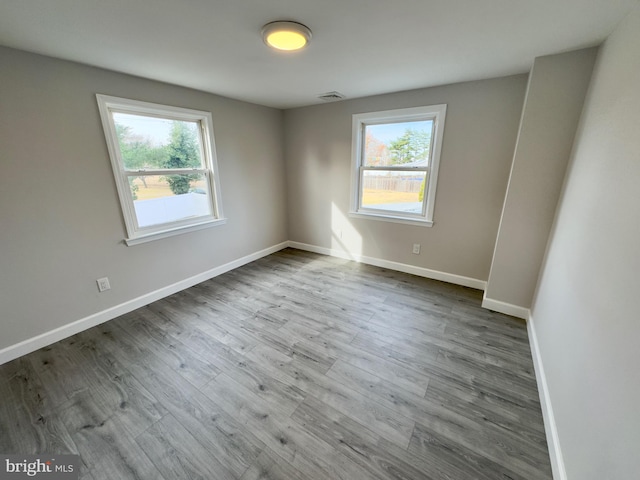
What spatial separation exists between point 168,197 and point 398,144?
2.85 m

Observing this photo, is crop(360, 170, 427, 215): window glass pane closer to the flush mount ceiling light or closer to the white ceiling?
the white ceiling

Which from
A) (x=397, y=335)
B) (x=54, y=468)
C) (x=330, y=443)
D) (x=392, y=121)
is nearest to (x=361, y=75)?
(x=392, y=121)

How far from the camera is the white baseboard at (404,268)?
9.94 feet

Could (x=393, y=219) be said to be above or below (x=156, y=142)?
below

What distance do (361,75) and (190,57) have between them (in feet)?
4.82

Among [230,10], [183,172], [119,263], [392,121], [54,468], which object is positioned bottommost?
[54,468]

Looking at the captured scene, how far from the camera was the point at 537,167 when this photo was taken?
→ 2.09 meters

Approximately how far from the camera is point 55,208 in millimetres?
2014

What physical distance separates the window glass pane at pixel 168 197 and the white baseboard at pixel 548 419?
353 centimetres

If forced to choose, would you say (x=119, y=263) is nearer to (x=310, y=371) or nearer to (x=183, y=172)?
(x=183, y=172)

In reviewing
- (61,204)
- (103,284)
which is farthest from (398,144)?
(103,284)

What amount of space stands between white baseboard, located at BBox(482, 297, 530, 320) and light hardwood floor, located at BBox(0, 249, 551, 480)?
0.10 metres

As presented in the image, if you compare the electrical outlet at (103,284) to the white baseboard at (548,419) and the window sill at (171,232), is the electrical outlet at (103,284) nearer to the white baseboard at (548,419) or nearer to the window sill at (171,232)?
the window sill at (171,232)

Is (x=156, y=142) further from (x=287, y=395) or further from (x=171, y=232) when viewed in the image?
(x=287, y=395)
